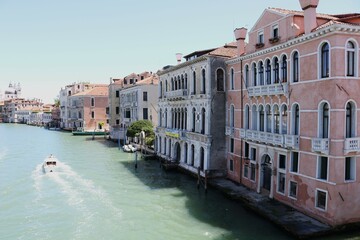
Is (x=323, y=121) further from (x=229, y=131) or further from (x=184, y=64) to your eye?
(x=184, y=64)

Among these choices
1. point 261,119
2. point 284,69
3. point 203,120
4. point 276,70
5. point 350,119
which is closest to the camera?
point 350,119

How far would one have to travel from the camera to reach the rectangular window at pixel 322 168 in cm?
1180

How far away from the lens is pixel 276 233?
11.7m

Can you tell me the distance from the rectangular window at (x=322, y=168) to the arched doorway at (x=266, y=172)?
3164mm

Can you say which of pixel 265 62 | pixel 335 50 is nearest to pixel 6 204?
pixel 265 62

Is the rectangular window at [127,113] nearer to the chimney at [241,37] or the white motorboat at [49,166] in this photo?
the white motorboat at [49,166]

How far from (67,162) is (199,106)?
11820 mm

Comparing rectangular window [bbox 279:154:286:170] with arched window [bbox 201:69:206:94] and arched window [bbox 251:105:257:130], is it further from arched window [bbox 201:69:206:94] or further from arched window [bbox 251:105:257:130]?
arched window [bbox 201:69:206:94]

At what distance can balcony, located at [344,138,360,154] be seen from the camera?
11242 millimetres

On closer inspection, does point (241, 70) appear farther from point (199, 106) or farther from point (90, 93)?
point (90, 93)

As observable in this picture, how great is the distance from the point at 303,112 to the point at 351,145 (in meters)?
2.05

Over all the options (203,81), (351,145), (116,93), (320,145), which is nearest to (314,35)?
(320,145)

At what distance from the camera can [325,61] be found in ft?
38.8

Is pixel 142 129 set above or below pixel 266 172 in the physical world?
above
